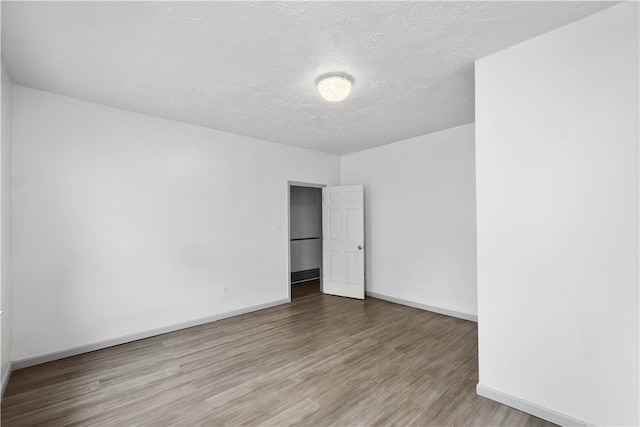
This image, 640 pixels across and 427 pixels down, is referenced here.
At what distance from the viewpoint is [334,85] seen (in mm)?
2385

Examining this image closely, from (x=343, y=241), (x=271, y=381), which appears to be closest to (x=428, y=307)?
(x=343, y=241)

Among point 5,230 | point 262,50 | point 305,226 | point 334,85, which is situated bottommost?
point 305,226

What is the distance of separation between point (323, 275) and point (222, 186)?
257cm

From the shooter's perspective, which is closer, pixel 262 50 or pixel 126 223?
pixel 262 50

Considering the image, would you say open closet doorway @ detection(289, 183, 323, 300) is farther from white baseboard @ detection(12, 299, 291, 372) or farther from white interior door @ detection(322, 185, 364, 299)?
white baseboard @ detection(12, 299, 291, 372)

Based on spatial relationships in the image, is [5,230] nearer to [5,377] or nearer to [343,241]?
[5,377]

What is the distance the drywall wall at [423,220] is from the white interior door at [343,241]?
29 cm

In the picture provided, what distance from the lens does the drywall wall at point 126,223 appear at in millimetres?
2703

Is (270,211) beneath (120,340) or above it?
above

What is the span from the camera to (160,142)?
3473 millimetres

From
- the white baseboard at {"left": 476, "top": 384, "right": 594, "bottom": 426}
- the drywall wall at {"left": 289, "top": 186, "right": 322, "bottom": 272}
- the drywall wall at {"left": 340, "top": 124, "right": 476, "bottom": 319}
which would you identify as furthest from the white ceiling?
the drywall wall at {"left": 289, "top": 186, "right": 322, "bottom": 272}

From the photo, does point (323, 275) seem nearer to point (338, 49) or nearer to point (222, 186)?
point (222, 186)

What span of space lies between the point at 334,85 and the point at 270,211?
2.56 meters

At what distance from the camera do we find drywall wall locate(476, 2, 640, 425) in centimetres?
165
